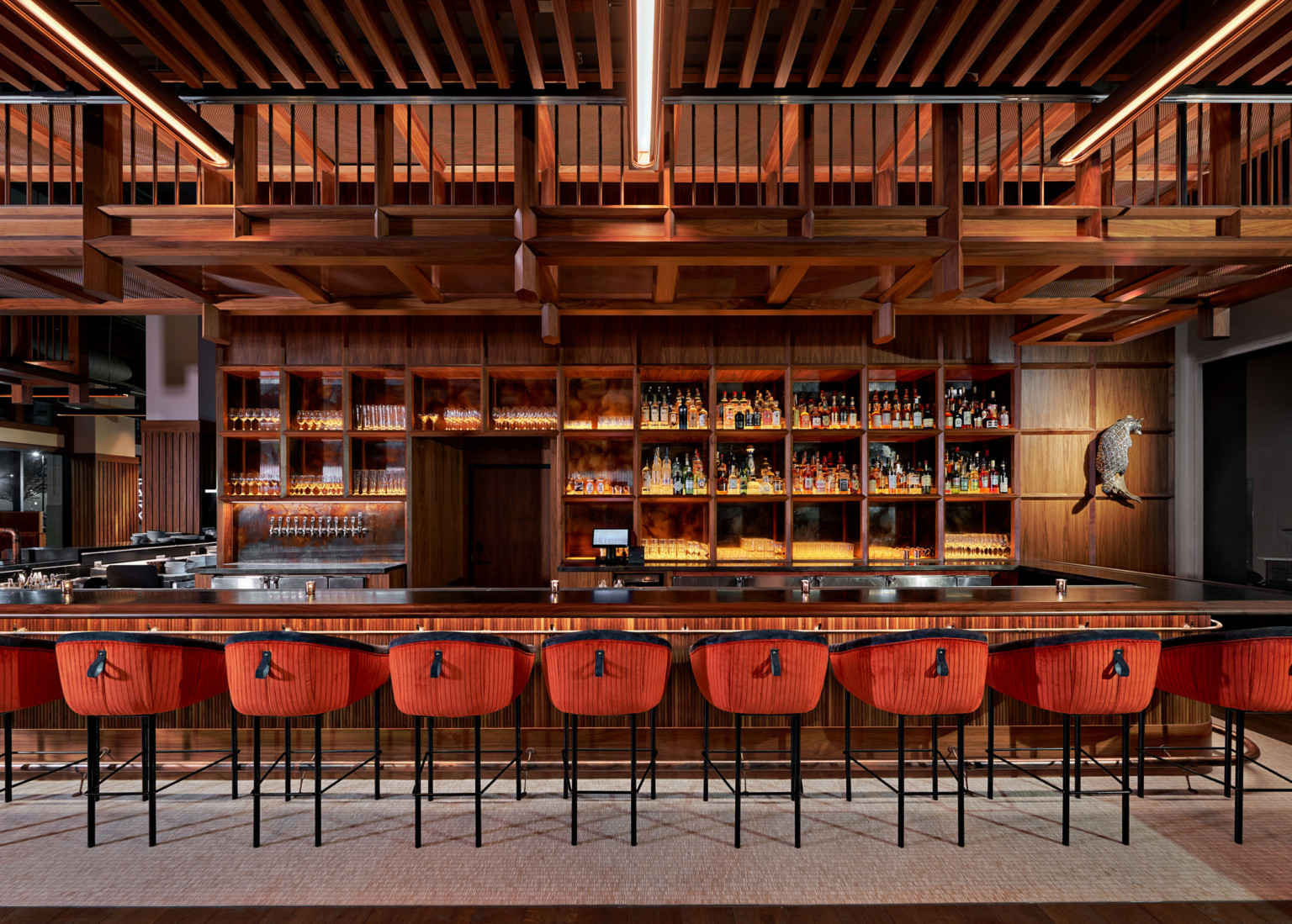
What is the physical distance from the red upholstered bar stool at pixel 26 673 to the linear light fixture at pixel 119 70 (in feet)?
7.85

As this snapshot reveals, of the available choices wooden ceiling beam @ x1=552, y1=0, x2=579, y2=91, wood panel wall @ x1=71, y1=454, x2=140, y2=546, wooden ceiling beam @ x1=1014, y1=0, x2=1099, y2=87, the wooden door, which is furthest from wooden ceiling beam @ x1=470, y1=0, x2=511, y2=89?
wood panel wall @ x1=71, y1=454, x2=140, y2=546

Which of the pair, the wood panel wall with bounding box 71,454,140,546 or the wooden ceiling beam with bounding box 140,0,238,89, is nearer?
the wooden ceiling beam with bounding box 140,0,238,89

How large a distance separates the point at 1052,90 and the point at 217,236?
13.7 feet

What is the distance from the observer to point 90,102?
3.28 m

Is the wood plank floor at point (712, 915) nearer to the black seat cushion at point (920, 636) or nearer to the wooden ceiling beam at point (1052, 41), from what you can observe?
the black seat cushion at point (920, 636)

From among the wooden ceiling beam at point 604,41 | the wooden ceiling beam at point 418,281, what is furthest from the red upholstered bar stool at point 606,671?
the wooden ceiling beam at point 604,41

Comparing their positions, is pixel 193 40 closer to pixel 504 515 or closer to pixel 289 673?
pixel 289 673

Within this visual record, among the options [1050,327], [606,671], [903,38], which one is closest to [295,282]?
[606,671]

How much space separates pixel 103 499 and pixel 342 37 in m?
14.4

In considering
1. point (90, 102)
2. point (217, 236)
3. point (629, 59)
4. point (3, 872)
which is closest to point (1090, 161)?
point (629, 59)

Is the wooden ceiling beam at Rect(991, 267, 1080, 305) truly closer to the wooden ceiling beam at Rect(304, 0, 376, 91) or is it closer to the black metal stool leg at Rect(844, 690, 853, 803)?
the black metal stool leg at Rect(844, 690, 853, 803)

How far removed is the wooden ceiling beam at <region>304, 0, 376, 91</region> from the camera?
270 cm

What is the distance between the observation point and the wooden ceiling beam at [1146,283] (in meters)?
3.71

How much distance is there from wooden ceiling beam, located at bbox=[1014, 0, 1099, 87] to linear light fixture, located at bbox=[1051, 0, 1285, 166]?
324mm
